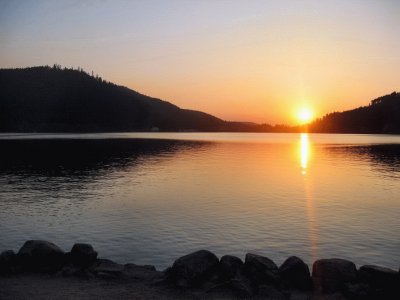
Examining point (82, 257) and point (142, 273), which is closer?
point (142, 273)

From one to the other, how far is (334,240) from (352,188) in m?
30.2

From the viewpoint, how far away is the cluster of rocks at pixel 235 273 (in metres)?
17.8

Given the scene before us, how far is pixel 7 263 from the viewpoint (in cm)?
2000

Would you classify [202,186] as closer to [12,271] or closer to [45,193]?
Answer: [45,193]

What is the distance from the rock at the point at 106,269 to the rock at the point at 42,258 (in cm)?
180

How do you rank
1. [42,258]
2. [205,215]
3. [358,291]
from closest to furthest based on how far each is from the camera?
[358,291] < [42,258] < [205,215]

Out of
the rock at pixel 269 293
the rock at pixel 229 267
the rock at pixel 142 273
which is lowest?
the rock at pixel 269 293

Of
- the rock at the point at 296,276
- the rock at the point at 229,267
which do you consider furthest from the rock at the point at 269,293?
the rock at the point at 229,267

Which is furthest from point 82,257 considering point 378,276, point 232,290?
point 378,276

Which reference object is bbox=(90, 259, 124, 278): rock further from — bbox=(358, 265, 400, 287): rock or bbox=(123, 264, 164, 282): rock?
bbox=(358, 265, 400, 287): rock

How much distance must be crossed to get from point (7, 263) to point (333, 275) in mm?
15348

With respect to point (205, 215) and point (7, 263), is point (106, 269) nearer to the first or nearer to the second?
point (7, 263)

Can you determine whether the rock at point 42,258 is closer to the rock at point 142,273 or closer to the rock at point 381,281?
the rock at point 142,273

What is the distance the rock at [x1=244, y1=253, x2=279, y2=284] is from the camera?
18.8 meters
